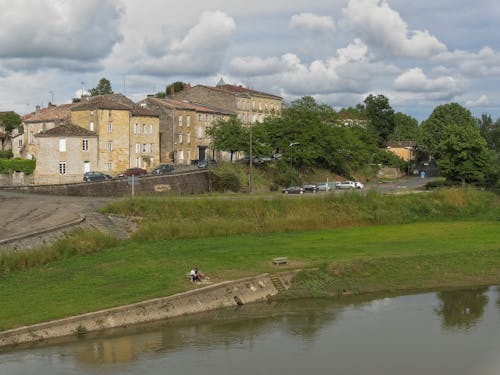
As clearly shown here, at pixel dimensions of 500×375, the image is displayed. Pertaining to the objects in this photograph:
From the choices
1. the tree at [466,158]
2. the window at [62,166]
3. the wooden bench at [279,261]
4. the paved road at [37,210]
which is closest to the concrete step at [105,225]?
the paved road at [37,210]

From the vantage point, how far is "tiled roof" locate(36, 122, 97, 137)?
259 ft

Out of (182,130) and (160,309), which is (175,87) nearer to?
(182,130)

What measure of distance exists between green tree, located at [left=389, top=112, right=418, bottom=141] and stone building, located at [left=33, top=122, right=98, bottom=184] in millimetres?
104473

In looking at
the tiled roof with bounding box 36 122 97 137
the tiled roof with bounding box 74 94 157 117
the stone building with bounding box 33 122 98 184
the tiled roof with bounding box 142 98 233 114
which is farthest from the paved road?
the tiled roof with bounding box 142 98 233 114

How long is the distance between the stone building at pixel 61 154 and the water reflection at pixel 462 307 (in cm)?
5067

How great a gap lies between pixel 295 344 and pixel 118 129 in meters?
61.3

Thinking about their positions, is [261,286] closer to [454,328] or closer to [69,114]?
[454,328]

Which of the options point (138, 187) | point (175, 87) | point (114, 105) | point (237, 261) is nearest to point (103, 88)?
point (175, 87)

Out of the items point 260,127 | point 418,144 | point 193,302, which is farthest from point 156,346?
point 418,144

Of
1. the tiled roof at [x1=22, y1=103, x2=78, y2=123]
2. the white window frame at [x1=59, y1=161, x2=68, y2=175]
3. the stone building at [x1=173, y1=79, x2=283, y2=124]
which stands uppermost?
the stone building at [x1=173, y1=79, x2=283, y2=124]

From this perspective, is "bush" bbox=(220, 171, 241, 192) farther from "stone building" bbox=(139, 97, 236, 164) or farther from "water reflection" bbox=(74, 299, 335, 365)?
"water reflection" bbox=(74, 299, 335, 365)

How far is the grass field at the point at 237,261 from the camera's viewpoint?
33.2 metres

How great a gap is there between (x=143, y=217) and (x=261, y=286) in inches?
662

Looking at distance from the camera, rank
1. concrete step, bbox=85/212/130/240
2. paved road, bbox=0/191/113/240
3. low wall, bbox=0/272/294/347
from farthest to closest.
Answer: concrete step, bbox=85/212/130/240
paved road, bbox=0/191/113/240
low wall, bbox=0/272/294/347
